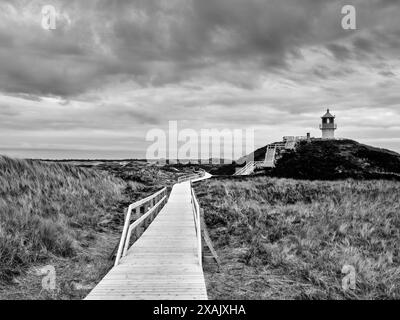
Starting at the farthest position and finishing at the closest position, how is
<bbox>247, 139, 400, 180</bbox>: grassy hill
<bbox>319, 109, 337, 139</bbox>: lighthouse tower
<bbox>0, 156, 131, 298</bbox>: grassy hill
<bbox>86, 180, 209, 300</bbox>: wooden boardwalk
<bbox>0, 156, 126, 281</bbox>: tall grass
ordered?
<bbox>319, 109, 337, 139</bbox>: lighthouse tower
<bbox>247, 139, 400, 180</bbox>: grassy hill
<bbox>0, 156, 126, 281</bbox>: tall grass
<bbox>0, 156, 131, 298</bbox>: grassy hill
<bbox>86, 180, 209, 300</bbox>: wooden boardwalk

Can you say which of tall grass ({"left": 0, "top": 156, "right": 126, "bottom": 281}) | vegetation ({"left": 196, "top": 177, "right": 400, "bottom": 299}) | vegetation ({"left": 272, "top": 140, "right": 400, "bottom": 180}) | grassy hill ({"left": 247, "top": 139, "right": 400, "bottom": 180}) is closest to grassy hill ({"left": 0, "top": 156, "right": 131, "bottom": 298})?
tall grass ({"left": 0, "top": 156, "right": 126, "bottom": 281})

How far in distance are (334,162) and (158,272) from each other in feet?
167

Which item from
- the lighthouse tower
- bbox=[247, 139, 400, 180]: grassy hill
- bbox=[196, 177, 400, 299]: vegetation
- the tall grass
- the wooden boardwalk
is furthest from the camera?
the lighthouse tower

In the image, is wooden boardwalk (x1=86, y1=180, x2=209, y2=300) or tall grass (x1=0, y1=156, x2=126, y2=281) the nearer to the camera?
wooden boardwalk (x1=86, y1=180, x2=209, y2=300)

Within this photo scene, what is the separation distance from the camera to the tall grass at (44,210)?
807 cm

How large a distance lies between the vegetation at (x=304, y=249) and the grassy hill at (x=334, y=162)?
86.9 feet

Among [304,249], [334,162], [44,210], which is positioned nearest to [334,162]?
[334,162]

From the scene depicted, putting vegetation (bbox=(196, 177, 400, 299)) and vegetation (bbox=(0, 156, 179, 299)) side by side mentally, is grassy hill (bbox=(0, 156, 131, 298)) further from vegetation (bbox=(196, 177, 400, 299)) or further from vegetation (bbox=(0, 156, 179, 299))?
vegetation (bbox=(196, 177, 400, 299))

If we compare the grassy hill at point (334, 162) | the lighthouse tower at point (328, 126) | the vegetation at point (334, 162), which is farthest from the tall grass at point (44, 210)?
the lighthouse tower at point (328, 126)

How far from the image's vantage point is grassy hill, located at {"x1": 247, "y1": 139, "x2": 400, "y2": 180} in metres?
45.6

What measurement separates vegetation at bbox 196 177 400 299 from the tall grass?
4078 mm

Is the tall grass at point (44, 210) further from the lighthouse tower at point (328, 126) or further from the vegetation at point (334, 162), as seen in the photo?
the lighthouse tower at point (328, 126)

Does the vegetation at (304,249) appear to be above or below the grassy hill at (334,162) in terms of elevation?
below
